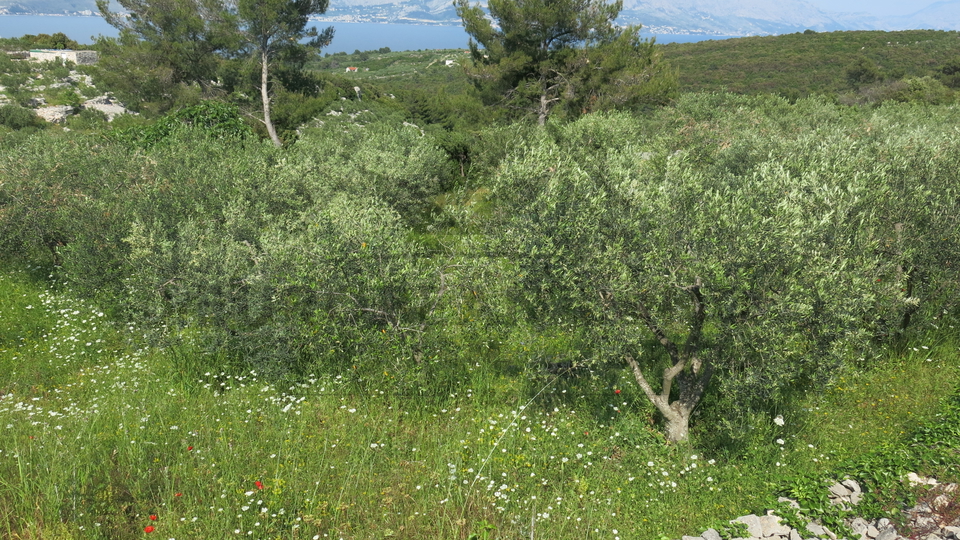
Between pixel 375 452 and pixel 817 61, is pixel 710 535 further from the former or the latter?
pixel 817 61

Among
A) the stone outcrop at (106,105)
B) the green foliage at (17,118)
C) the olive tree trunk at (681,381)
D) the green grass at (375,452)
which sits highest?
the stone outcrop at (106,105)

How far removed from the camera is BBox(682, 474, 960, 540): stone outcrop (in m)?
8.41

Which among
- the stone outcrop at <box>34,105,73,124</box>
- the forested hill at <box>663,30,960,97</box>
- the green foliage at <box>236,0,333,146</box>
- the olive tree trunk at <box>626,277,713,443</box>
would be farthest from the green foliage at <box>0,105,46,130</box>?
the forested hill at <box>663,30,960,97</box>

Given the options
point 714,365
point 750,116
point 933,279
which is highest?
point 750,116

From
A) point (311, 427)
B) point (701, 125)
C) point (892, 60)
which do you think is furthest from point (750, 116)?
point (892, 60)

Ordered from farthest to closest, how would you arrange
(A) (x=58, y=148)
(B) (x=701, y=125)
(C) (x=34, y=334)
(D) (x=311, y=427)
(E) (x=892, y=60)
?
(E) (x=892, y=60), (B) (x=701, y=125), (A) (x=58, y=148), (C) (x=34, y=334), (D) (x=311, y=427)

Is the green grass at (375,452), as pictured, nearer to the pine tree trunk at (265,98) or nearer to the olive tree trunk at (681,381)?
the olive tree trunk at (681,381)

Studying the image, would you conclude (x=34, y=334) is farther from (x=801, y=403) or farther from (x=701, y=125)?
(x=701, y=125)

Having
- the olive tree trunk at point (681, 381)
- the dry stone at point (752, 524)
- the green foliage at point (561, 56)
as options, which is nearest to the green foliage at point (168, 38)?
the green foliage at point (561, 56)

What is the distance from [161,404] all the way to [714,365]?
11991 mm

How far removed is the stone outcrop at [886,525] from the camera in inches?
331

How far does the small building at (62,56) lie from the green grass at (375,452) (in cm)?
7609

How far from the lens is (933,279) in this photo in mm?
12766

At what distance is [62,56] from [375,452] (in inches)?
3431
